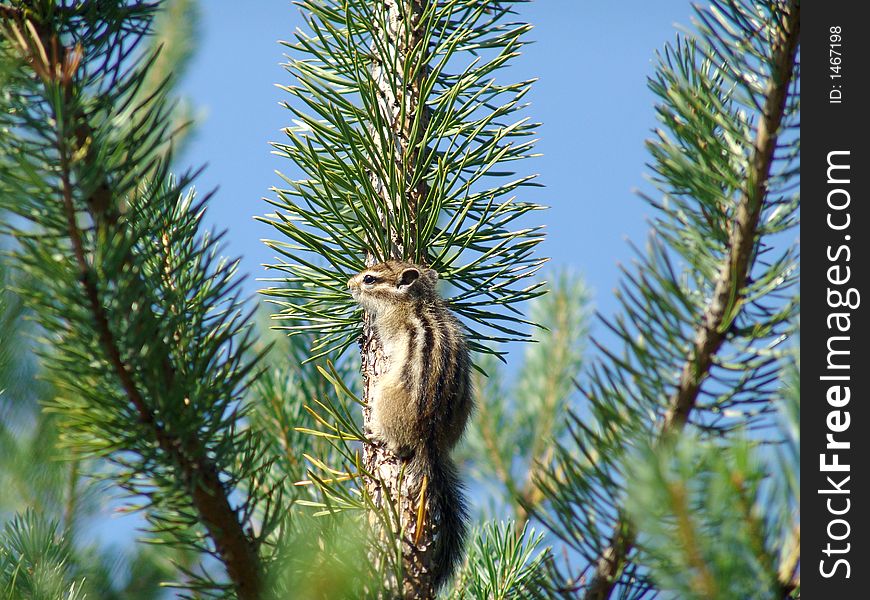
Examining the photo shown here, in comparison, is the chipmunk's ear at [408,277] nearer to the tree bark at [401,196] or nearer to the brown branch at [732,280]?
the tree bark at [401,196]

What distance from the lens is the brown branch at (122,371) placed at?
1168mm

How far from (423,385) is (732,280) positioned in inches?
51.4

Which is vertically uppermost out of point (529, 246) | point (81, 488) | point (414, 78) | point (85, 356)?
point (414, 78)

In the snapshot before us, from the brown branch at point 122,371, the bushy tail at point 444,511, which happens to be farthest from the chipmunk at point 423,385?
the brown branch at point 122,371

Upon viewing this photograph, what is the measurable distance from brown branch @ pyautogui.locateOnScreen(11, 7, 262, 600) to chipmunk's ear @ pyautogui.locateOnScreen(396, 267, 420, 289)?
3.32 feet

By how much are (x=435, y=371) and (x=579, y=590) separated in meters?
1.22

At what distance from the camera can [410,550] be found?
178cm

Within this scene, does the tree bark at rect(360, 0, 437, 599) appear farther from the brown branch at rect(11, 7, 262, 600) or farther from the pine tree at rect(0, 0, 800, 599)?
the brown branch at rect(11, 7, 262, 600)

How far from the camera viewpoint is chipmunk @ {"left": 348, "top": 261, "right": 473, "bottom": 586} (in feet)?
6.69

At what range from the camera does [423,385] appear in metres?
2.45

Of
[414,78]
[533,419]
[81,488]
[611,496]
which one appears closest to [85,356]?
A: [611,496]

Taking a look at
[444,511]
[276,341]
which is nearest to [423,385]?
[444,511]

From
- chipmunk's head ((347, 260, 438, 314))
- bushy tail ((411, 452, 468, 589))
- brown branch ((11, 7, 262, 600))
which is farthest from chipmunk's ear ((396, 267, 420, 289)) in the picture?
brown branch ((11, 7, 262, 600))
